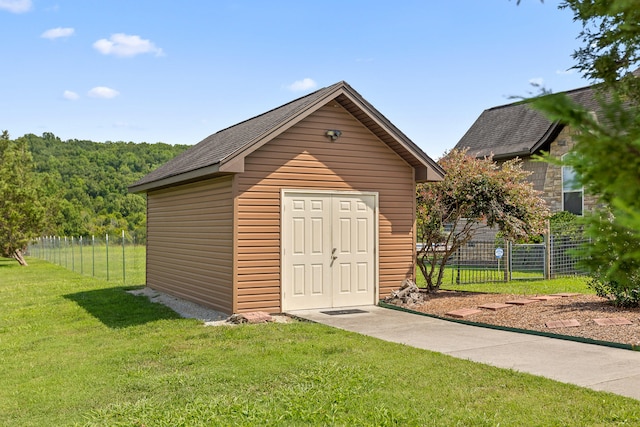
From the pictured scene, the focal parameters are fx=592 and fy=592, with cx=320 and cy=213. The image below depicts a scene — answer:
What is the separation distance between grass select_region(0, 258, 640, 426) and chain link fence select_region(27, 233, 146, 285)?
36.4 feet

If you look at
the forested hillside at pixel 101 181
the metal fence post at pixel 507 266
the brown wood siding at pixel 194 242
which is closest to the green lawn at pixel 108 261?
the brown wood siding at pixel 194 242

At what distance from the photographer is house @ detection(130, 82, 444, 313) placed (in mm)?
11117

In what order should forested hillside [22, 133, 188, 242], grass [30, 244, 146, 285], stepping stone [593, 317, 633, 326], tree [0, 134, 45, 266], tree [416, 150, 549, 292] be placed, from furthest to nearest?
forested hillside [22, 133, 188, 242] < tree [0, 134, 45, 266] < grass [30, 244, 146, 285] < tree [416, 150, 549, 292] < stepping stone [593, 317, 633, 326]

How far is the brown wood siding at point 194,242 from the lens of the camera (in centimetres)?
1140

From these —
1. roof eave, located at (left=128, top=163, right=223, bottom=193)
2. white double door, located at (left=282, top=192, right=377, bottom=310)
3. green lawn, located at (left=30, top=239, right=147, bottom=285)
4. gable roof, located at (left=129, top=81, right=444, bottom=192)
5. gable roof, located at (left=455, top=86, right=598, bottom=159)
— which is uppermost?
gable roof, located at (left=455, top=86, right=598, bottom=159)

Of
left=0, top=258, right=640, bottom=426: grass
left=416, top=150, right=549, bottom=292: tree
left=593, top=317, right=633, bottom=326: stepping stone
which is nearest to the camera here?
left=0, top=258, right=640, bottom=426: grass

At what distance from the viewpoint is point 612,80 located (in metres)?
3.30

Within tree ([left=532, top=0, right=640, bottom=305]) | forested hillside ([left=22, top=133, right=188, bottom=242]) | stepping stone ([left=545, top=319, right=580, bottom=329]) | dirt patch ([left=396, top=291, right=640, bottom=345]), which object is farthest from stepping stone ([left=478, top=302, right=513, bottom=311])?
forested hillside ([left=22, top=133, right=188, bottom=242])

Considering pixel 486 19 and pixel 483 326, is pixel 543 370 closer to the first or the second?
pixel 483 326

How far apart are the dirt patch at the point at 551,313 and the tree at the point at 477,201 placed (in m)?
1.55

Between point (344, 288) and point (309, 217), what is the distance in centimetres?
165

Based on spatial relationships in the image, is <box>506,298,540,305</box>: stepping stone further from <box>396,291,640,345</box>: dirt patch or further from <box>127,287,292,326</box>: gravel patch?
<box>127,287,292,326</box>: gravel patch

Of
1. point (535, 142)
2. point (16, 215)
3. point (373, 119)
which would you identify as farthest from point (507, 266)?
point (16, 215)

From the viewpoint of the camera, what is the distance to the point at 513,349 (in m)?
7.90
